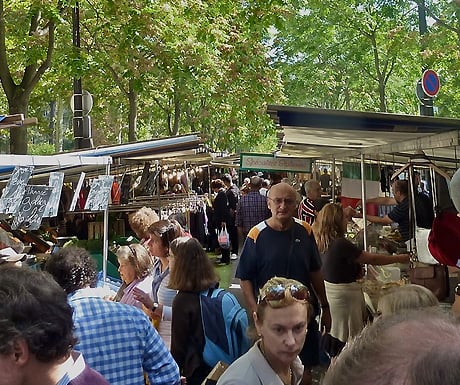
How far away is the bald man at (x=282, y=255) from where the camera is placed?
500cm

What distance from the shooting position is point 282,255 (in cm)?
501

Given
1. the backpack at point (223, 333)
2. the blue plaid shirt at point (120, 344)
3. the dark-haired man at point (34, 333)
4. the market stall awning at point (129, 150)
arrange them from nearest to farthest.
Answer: the dark-haired man at point (34, 333) < the blue plaid shirt at point (120, 344) < the backpack at point (223, 333) < the market stall awning at point (129, 150)

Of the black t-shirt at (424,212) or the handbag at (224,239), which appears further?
the handbag at (224,239)

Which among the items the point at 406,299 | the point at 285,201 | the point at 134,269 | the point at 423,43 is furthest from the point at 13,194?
the point at 423,43

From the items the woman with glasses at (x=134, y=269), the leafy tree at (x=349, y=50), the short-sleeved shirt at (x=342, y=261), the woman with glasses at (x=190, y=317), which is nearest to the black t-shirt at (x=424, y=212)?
the short-sleeved shirt at (x=342, y=261)

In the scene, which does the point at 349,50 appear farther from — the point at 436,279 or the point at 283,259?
the point at 283,259

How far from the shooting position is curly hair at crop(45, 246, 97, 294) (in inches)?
131

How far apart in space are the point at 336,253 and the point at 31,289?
4.05 meters

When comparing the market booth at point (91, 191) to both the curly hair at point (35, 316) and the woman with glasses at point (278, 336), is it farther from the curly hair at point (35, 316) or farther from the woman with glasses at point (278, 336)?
the curly hair at point (35, 316)

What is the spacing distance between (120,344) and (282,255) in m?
2.30

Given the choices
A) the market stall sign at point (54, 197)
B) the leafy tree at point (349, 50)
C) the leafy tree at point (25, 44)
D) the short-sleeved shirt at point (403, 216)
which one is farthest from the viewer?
the leafy tree at point (349, 50)

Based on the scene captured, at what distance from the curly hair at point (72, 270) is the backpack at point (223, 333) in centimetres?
75

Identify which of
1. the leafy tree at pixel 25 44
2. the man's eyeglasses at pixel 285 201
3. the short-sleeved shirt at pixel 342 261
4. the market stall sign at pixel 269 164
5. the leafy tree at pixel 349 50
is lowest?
the short-sleeved shirt at pixel 342 261

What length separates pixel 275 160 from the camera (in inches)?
414
